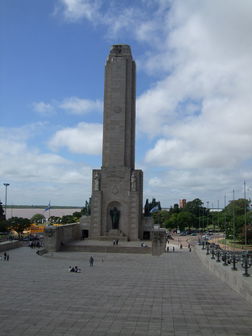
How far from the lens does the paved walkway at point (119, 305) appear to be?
10.6 meters

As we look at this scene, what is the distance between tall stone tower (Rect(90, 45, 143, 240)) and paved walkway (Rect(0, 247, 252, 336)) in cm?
2427

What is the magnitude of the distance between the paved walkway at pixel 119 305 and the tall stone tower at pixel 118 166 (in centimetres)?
2427

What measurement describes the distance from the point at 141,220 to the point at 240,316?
118ft

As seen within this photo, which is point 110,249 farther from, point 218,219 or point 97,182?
point 218,219

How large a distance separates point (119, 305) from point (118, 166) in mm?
34662

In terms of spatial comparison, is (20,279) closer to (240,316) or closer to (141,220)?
(240,316)

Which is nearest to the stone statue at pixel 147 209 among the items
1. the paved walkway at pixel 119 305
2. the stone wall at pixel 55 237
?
the stone wall at pixel 55 237

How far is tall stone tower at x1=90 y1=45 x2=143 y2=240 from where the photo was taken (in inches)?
1838

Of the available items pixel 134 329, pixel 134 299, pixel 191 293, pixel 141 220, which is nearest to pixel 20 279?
pixel 134 299

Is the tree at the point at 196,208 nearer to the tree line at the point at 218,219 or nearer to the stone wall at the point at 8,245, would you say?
the tree line at the point at 218,219

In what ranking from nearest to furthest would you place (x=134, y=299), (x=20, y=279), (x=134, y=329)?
(x=134, y=329), (x=134, y=299), (x=20, y=279)

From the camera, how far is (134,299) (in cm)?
1468

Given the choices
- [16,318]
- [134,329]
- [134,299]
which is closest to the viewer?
[134,329]

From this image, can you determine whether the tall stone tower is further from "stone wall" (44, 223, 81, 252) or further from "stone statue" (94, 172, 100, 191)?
"stone wall" (44, 223, 81, 252)
